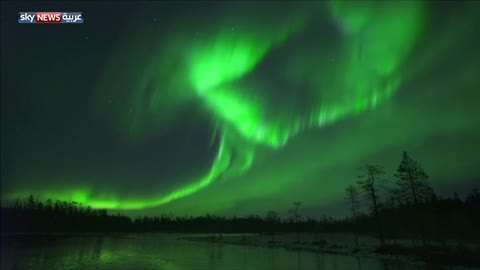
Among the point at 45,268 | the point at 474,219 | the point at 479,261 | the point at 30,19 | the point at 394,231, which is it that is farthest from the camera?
the point at 394,231

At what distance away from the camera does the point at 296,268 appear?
38.8m

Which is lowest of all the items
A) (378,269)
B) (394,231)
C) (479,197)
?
(378,269)

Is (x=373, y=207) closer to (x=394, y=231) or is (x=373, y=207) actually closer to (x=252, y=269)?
(x=252, y=269)

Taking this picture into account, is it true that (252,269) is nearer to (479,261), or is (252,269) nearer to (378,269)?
(378,269)

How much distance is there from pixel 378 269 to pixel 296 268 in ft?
29.4

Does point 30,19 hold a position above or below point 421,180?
above

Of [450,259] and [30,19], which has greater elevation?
[30,19]

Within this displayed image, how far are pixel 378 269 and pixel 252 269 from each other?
13932mm

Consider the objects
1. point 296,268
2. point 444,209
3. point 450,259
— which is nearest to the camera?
point 296,268

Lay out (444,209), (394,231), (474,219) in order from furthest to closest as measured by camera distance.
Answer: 1. (394,231)
2. (444,209)
3. (474,219)

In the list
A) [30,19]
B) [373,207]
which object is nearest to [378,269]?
[373,207]

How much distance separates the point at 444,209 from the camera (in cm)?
10194

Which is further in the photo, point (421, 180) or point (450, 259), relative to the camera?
point (421, 180)

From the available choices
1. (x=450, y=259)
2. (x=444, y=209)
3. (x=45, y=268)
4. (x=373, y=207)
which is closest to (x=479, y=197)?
(x=444, y=209)
